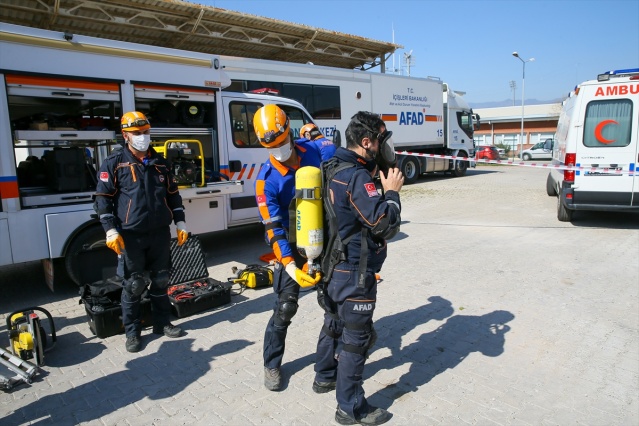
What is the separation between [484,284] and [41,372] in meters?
4.77

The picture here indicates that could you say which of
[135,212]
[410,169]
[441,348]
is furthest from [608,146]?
[410,169]

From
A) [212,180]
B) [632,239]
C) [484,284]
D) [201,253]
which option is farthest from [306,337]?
[632,239]

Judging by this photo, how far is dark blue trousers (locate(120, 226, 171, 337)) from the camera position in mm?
4016

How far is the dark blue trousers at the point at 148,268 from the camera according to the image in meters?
4.02

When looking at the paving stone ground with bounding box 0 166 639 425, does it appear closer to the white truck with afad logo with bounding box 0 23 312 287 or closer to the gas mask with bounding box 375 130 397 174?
the white truck with afad logo with bounding box 0 23 312 287

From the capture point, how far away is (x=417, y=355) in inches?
147

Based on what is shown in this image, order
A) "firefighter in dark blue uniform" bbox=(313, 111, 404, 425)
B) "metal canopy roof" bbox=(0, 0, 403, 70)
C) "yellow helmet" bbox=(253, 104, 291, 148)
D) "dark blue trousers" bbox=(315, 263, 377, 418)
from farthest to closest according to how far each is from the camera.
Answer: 1. "metal canopy roof" bbox=(0, 0, 403, 70)
2. "yellow helmet" bbox=(253, 104, 291, 148)
3. "dark blue trousers" bbox=(315, 263, 377, 418)
4. "firefighter in dark blue uniform" bbox=(313, 111, 404, 425)

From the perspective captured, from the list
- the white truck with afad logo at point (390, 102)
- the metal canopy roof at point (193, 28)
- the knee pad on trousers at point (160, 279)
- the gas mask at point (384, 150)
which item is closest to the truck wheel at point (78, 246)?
the knee pad on trousers at point (160, 279)

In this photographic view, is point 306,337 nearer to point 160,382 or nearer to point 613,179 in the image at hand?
point 160,382

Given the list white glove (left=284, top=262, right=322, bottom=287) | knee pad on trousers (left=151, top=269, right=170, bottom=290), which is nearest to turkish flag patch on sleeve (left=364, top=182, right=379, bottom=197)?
white glove (left=284, top=262, right=322, bottom=287)

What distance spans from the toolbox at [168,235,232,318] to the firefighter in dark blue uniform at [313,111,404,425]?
2.47 metres

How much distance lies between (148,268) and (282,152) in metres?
2.06

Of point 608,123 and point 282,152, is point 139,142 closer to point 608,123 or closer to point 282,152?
point 282,152

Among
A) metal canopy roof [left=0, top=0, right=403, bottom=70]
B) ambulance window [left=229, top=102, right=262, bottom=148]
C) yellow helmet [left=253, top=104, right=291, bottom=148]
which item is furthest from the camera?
metal canopy roof [left=0, top=0, right=403, bottom=70]
